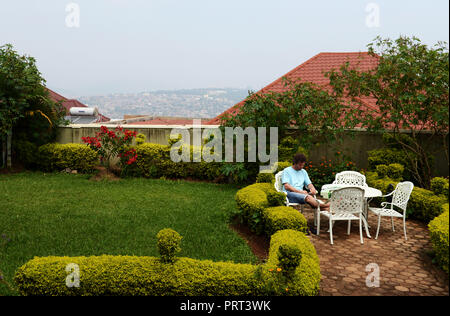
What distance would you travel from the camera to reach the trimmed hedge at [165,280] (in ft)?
13.6

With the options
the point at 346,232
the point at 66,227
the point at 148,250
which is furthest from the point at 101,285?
the point at 346,232

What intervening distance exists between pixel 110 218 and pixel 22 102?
7.88 metres

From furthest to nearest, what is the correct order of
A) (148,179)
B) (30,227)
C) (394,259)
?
(148,179), (30,227), (394,259)

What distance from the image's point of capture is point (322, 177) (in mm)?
11867

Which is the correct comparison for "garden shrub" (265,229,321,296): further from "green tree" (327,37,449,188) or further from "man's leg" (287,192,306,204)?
"green tree" (327,37,449,188)

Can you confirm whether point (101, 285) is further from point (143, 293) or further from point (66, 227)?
point (66, 227)

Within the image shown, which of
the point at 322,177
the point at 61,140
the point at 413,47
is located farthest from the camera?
the point at 61,140

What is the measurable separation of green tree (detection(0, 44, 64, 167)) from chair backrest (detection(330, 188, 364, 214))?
1136 cm

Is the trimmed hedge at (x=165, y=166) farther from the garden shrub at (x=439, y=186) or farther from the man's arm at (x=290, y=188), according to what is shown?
the garden shrub at (x=439, y=186)

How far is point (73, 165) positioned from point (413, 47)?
11.5 m

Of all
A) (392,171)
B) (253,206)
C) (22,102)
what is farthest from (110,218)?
(22,102)

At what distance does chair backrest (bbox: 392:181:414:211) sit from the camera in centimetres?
711

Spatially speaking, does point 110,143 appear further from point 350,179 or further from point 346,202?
point 346,202

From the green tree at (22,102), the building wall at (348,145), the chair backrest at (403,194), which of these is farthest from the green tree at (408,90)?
the green tree at (22,102)
